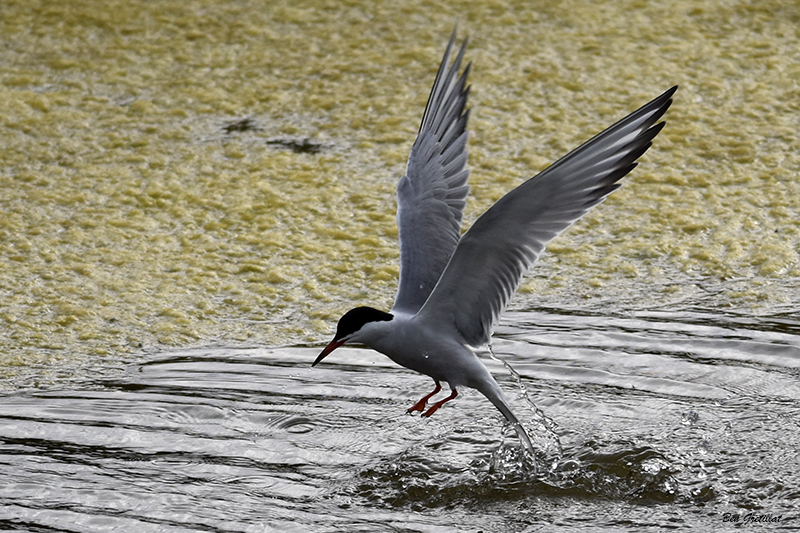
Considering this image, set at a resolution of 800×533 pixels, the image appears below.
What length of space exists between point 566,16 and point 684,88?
1010mm

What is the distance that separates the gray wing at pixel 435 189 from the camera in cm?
358

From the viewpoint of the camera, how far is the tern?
3041mm

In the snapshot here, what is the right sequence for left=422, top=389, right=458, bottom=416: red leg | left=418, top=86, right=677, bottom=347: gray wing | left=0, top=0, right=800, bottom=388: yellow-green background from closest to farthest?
left=418, top=86, right=677, bottom=347: gray wing
left=422, top=389, right=458, bottom=416: red leg
left=0, top=0, right=800, bottom=388: yellow-green background

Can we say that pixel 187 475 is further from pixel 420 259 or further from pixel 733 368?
pixel 733 368

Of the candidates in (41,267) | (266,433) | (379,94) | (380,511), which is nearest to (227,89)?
(379,94)

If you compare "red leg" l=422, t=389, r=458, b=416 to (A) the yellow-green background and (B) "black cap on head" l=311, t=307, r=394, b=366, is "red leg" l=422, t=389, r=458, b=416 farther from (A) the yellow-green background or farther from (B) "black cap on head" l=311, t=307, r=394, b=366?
(A) the yellow-green background

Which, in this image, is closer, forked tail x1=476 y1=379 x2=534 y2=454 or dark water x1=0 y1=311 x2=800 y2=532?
dark water x1=0 y1=311 x2=800 y2=532

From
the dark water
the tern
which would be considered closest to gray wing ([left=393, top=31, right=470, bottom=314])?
the tern

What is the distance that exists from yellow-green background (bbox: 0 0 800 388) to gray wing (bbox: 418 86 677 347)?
0.95m

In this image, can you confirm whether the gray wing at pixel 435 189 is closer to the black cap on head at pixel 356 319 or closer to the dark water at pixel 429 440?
the black cap on head at pixel 356 319

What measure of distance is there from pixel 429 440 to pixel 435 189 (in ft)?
2.77

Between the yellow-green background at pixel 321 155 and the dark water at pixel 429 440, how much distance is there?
0.24m

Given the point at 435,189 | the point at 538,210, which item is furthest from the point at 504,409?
the point at 435,189

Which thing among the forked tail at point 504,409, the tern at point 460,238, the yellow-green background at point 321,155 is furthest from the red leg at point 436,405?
the yellow-green background at point 321,155
